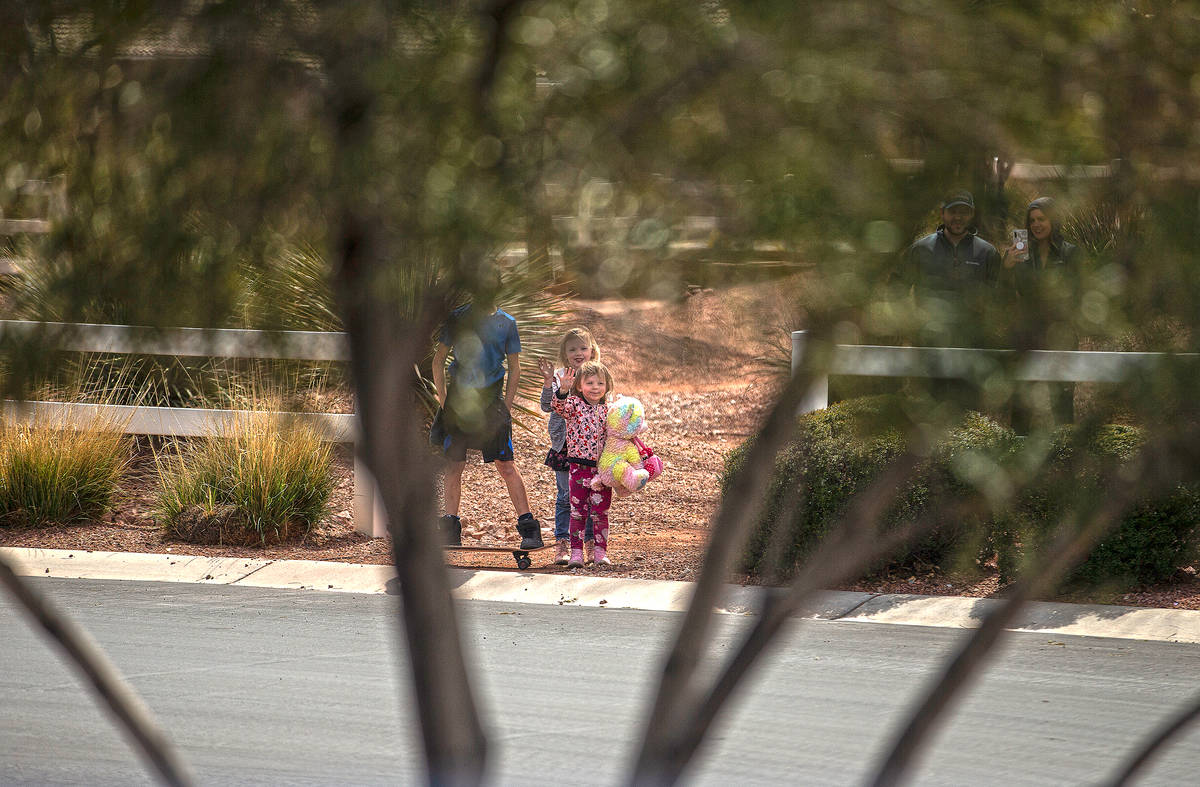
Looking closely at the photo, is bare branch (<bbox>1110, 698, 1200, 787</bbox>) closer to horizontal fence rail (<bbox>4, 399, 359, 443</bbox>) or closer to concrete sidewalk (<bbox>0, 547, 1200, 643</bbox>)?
concrete sidewalk (<bbox>0, 547, 1200, 643</bbox>)

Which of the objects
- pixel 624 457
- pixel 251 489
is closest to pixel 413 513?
pixel 624 457

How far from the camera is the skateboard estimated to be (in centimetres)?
877

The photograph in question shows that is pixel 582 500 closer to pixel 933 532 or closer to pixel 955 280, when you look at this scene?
pixel 933 532

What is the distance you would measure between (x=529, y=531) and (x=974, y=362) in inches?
309

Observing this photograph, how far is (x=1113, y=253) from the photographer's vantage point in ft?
4.77

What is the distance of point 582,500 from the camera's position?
28.6 feet

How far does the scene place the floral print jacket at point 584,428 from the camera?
869cm

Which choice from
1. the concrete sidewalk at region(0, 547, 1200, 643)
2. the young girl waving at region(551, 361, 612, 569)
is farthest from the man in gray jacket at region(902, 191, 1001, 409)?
the young girl waving at region(551, 361, 612, 569)

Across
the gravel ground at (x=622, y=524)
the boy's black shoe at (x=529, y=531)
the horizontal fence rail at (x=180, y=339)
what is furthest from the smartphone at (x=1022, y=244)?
the boy's black shoe at (x=529, y=531)

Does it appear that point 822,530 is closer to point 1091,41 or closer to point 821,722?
point 821,722

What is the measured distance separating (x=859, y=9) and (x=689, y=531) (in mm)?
8968

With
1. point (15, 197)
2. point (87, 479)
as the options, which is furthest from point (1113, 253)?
point (87, 479)

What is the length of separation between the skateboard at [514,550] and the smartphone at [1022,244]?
24.5ft

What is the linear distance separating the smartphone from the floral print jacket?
7.28m
